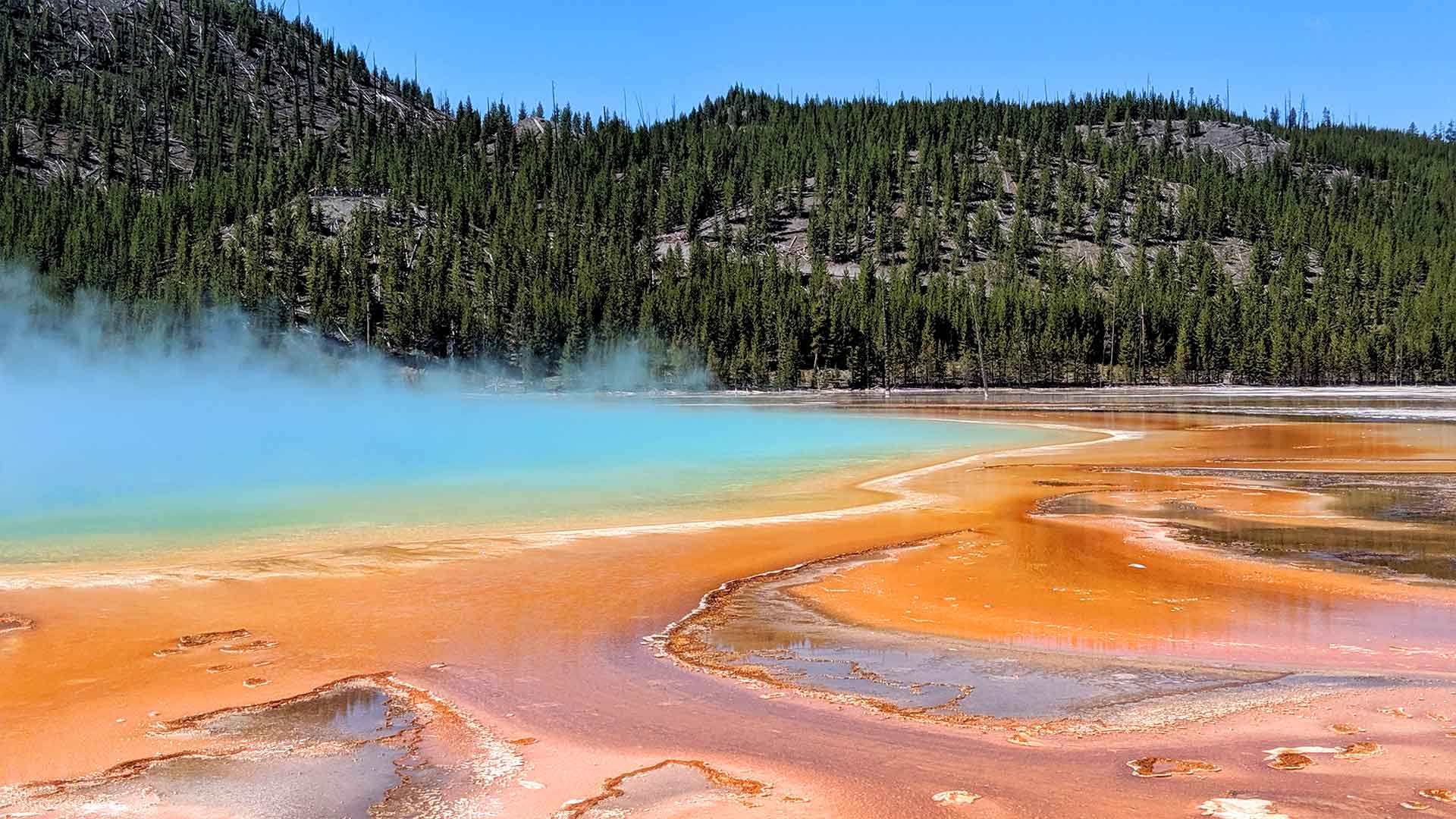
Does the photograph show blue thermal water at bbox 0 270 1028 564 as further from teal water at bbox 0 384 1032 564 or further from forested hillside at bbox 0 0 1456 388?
forested hillside at bbox 0 0 1456 388

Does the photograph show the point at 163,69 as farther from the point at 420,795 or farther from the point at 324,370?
the point at 420,795

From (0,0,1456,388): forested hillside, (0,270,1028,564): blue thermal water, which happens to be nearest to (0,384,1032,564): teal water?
(0,270,1028,564): blue thermal water

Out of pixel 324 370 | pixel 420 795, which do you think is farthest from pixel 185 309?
pixel 420 795

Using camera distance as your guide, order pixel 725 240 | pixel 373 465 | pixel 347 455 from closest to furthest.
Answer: pixel 373 465 → pixel 347 455 → pixel 725 240

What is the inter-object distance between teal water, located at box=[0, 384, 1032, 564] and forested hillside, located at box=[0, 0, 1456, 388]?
43341 mm

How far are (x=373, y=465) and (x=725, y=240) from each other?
407 feet

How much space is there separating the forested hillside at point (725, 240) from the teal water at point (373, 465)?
43.3 m

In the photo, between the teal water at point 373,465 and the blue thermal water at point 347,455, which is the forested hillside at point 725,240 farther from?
the teal water at point 373,465

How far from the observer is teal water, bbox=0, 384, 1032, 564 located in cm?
1973

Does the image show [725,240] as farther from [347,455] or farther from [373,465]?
[373,465]

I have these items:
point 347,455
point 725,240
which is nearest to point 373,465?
point 347,455

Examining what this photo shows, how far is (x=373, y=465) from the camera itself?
31.6 m

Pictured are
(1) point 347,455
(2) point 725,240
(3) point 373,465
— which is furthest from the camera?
(2) point 725,240

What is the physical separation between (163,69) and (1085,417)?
201385mm
